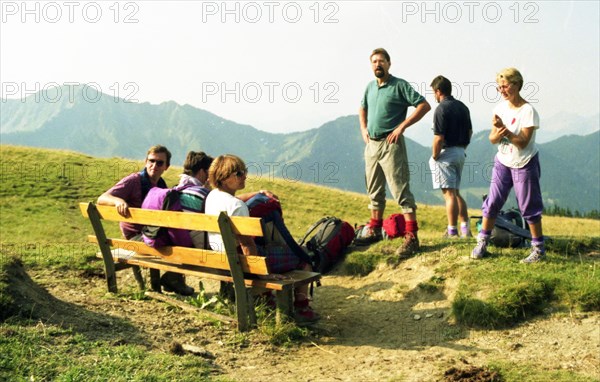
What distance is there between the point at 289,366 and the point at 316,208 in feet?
79.3

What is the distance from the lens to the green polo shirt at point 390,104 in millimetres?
9344

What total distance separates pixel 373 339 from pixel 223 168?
109 inches

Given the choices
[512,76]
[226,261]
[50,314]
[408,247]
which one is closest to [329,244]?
[408,247]

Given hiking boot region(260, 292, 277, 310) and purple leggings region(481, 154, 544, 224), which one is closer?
hiking boot region(260, 292, 277, 310)

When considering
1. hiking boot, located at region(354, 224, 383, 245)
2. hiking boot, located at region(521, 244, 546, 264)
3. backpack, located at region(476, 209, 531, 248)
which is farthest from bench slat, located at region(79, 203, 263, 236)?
backpack, located at region(476, 209, 531, 248)

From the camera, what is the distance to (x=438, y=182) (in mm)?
10469

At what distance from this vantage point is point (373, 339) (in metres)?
7.06

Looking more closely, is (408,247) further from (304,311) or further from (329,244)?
(304,311)

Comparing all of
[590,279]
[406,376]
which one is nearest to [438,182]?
[590,279]

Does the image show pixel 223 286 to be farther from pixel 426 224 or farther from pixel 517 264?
pixel 426 224

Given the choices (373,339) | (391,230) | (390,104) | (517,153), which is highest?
(390,104)

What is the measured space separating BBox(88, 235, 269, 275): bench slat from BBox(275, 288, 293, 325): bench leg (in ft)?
1.43

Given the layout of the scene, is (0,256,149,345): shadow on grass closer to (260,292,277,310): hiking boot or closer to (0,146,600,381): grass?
(0,146,600,381): grass

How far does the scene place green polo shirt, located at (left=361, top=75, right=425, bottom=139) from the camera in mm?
9344
